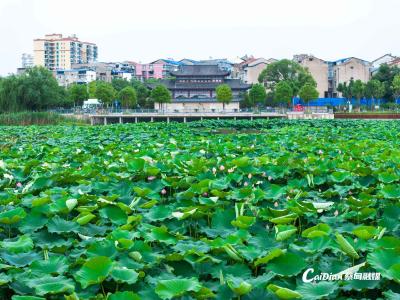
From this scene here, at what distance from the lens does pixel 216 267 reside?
216cm

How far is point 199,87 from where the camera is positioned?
52.3m

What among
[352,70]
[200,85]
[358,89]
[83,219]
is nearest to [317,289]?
[83,219]

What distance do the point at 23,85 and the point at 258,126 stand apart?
56.3ft

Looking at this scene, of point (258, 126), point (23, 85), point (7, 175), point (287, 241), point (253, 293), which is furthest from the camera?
point (23, 85)

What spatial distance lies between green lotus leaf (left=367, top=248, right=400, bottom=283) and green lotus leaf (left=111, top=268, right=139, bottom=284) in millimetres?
860

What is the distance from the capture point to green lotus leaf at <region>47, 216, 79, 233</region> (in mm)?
2603

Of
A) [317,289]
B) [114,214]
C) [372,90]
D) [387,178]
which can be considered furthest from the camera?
[372,90]

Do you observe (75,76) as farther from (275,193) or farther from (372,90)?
(275,193)

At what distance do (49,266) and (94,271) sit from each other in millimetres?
248

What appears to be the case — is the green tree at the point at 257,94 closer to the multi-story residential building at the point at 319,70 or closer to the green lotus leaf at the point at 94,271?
the multi-story residential building at the point at 319,70

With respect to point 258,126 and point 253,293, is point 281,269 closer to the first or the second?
point 253,293

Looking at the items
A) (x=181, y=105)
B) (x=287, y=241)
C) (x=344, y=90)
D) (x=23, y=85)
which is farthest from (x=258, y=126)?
(x=344, y=90)

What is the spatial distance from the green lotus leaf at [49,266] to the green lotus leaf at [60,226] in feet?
1.59

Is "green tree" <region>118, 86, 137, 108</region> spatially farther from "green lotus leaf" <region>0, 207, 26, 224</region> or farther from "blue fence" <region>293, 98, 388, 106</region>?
"green lotus leaf" <region>0, 207, 26, 224</region>
